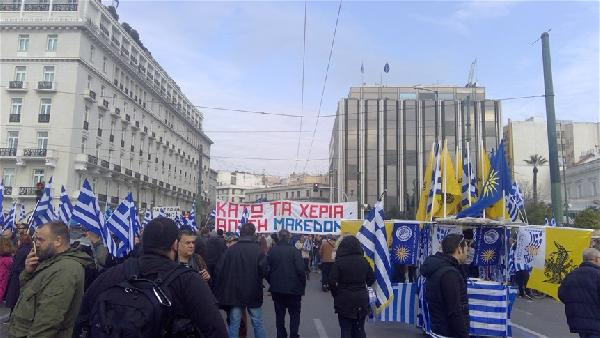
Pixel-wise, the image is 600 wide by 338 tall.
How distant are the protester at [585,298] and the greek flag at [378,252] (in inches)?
111

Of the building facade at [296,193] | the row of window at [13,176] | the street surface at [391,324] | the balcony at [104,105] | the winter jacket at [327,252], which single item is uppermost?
the balcony at [104,105]

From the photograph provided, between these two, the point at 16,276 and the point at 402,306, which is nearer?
the point at 16,276

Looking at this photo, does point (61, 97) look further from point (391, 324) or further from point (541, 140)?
point (541, 140)

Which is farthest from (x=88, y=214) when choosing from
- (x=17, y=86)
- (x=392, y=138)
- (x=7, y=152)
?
(x=392, y=138)

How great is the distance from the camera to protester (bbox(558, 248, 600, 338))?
5406 mm

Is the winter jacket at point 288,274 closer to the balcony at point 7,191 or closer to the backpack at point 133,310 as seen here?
the backpack at point 133,310

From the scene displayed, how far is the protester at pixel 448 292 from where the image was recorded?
4801 mm

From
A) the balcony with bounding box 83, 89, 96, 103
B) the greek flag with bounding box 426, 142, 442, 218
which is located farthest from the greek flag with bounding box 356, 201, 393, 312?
the balcony with bounding box 83, 89, 96, 103

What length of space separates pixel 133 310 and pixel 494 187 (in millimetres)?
8910

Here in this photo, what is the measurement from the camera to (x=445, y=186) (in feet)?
33.4

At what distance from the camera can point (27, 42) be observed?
45.6 meters

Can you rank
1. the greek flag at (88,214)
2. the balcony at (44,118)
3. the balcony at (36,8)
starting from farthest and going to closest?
the balcony at (36,8) < the balcony at (44,118) < the greek flag at (88,214)

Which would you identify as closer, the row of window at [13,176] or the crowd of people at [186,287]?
the crowd of people at [186,287]

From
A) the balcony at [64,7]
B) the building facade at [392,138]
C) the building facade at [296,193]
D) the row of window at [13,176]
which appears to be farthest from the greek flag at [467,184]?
the building facade at [296,193]
